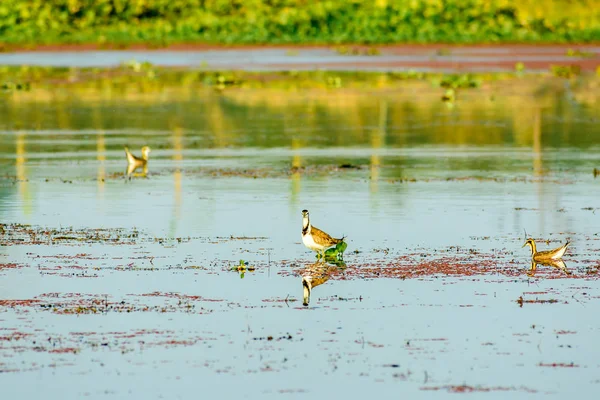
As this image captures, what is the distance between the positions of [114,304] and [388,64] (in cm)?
4284

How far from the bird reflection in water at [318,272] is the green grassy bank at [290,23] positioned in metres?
52.3

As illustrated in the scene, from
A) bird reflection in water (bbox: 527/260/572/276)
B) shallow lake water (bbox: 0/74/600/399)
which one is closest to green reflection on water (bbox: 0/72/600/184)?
shallow lake water (bbox: 0/74/600/399)

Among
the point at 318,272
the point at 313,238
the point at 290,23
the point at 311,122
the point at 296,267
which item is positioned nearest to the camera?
the point at 318,272

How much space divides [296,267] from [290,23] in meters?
54.9

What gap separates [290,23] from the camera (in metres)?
69.9

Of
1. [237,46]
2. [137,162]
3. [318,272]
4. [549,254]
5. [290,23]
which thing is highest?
[290,23]

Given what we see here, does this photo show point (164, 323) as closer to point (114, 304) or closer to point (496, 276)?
point (114, 304)

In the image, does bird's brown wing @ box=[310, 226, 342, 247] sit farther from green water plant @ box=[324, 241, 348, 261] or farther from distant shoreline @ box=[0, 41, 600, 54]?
distant shoreline @ box=[0, 41, 600, 54]

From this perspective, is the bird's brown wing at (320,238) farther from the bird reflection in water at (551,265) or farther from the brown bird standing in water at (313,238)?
the bird reflection in water at (551,265)

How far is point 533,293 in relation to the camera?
14.1m

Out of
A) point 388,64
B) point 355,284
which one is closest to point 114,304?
point 355,284

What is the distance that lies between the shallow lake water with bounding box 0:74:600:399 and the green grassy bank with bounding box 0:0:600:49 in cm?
3719

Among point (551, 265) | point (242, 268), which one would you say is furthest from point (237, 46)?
point (551, 265)

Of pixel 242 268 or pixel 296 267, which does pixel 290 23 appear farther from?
pixel 242 268
